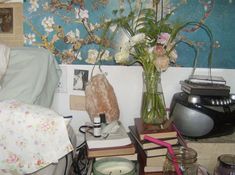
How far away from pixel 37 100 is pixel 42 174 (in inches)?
11.7

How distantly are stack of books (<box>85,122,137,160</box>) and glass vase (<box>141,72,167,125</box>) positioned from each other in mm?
153

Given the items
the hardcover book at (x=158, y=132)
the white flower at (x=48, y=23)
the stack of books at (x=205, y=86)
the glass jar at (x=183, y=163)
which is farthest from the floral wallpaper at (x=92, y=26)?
the glass jar at (x=183, y=163)

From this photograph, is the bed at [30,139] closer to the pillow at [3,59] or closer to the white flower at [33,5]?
the pillow at [3,59]

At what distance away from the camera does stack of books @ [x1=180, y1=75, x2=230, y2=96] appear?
1193mm

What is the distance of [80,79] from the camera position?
1375mm

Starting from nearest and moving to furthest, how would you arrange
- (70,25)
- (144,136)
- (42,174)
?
(42,174) → (144,136) → (70,25)

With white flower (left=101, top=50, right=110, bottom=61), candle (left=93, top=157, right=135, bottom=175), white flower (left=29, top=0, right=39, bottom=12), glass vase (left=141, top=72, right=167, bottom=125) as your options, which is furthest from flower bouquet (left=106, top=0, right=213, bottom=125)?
white flower (left=29, top=0, right=39, bottom=12)

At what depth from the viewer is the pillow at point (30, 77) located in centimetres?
108

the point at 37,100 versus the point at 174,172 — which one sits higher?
the point at 37,100

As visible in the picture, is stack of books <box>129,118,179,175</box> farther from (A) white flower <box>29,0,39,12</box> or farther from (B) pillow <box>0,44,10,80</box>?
(A) white flower <box>29,0,39,12</box>

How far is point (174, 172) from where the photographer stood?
103 cm

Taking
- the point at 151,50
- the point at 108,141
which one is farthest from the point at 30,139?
the point at 151,50

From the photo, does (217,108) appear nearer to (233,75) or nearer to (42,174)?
(233,75)


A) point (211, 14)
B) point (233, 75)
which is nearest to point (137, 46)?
point (211, 14)
